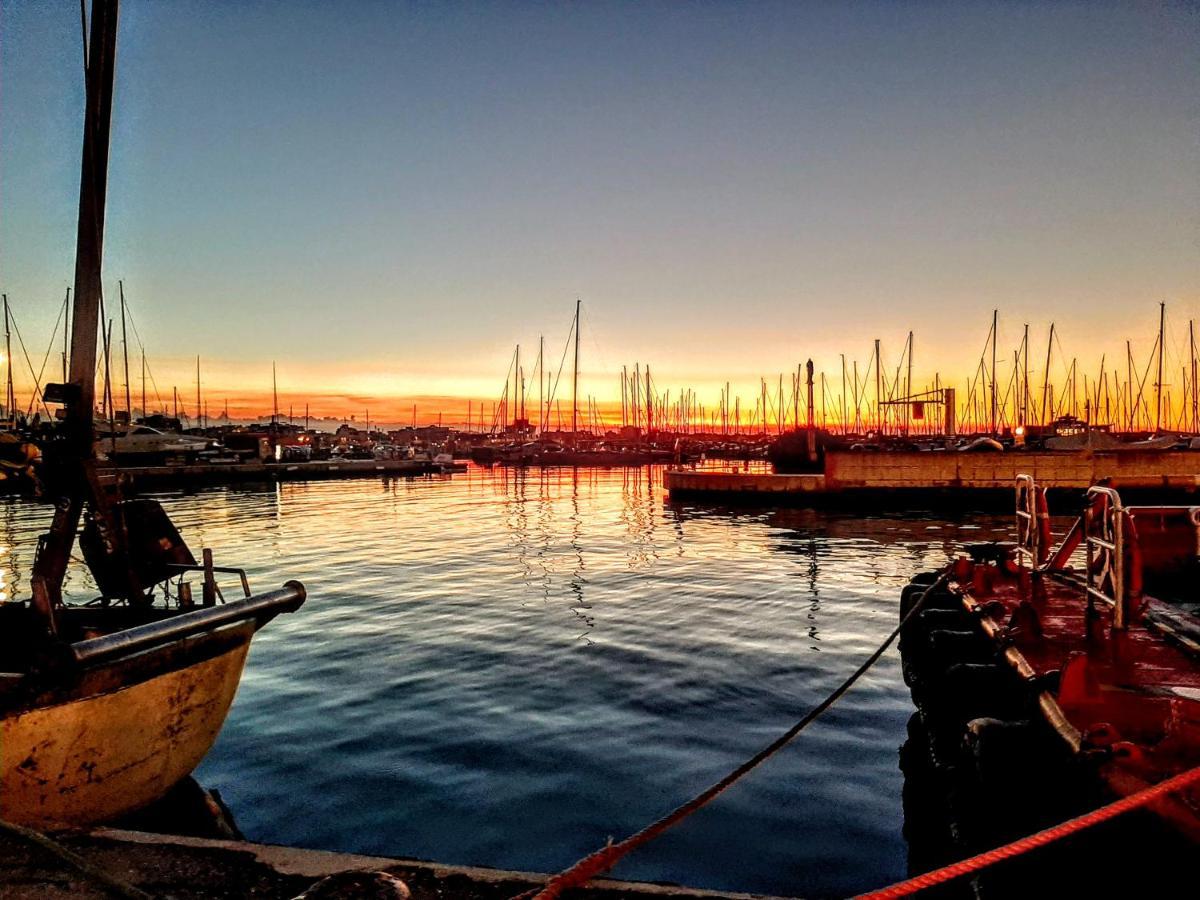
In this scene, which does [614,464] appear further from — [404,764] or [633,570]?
[404,764]

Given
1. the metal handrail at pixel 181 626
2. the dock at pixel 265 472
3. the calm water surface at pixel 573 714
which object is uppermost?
the metal handrail at pixel 181 626

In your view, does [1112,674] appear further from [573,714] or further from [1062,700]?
[573,714]

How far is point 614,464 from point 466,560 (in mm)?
83541

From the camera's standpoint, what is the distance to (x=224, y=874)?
3941 mm

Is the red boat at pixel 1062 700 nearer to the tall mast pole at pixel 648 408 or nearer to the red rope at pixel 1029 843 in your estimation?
the red rope at pixel 1029 843

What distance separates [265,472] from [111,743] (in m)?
70.5

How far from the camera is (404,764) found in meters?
7.98

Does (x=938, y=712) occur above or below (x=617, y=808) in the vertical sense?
above

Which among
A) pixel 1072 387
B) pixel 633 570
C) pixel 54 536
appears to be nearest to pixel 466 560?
pixel 633 570

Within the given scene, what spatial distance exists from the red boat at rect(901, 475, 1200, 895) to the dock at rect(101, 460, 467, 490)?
6213 cm

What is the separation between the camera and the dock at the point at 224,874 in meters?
3.69

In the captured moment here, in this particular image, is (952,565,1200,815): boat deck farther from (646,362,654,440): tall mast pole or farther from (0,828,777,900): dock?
(646,362,654,440): tall mast pole

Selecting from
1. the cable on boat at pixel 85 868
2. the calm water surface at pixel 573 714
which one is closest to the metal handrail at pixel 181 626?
the cable on boat at pixel 85 868

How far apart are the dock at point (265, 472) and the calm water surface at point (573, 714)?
45.2 metres
